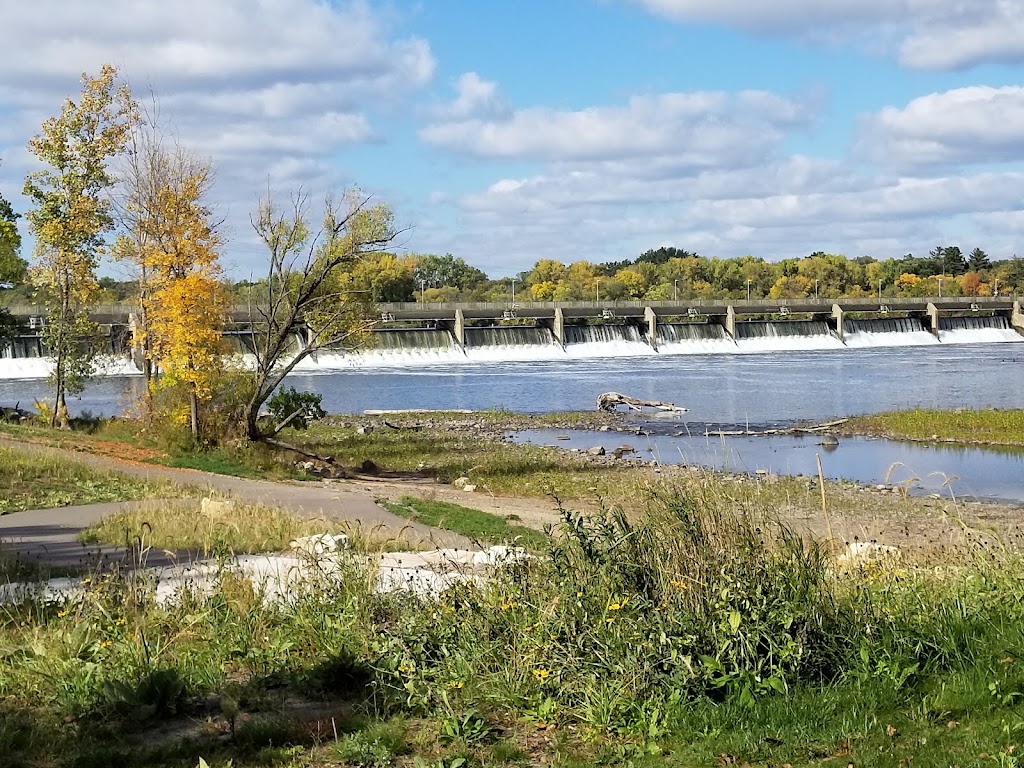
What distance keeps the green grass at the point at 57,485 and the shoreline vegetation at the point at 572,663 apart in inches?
355

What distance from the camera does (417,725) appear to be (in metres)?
6.43

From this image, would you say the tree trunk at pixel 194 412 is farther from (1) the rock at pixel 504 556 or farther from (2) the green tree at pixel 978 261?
(2) the green tree at pixel 978 261

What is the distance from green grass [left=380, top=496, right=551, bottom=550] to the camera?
1461 cm

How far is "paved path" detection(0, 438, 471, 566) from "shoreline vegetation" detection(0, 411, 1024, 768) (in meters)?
1.15

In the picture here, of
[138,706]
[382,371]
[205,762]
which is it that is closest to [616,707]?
[205,762]

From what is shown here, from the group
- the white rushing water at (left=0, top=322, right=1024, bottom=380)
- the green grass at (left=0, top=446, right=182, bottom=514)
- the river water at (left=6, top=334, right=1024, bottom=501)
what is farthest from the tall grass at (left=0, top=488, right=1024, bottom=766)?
the white rushing water at (left=0, top=322, right=1024, bottom=380)

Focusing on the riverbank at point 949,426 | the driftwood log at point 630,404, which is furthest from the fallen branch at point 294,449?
the driftwood log at point 630,404

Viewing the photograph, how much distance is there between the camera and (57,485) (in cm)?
1867

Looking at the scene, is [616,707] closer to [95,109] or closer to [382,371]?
[95,109]

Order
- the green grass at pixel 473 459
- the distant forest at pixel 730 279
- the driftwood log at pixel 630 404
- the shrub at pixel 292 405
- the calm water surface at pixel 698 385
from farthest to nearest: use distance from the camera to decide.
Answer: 1. the distant forest at pixel 730 279
2. the calm water surface at pixel 698 385
3. the driftwood log at pixel 630 404
4. the shrub at pixel 292 405
5. the green grass at pixel 473 459

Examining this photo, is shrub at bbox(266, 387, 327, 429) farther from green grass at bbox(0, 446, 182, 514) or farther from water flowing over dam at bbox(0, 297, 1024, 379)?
water flowing over dam at bbox(0, 297, 1024, 379)

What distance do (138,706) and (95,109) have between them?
27.8 metres

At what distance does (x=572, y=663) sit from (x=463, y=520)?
390 inches

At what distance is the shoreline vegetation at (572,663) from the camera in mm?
5895
